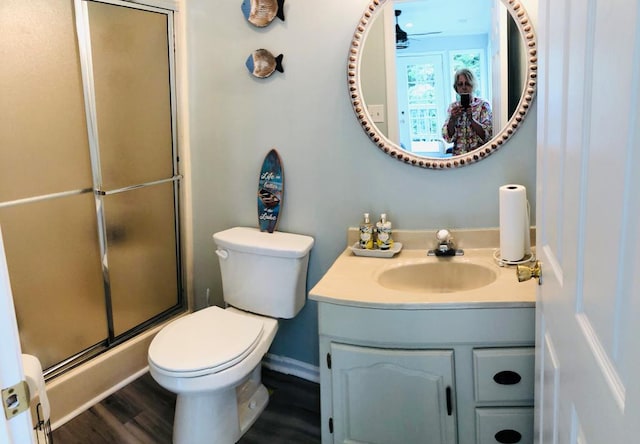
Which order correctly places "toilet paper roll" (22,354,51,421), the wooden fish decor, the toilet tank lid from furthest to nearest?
the wooden fish decor, the toilet tank lid, "toilet paper roll" (22,354,51,421)

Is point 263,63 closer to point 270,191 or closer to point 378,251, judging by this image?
point 270,191

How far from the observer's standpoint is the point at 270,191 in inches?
99.2

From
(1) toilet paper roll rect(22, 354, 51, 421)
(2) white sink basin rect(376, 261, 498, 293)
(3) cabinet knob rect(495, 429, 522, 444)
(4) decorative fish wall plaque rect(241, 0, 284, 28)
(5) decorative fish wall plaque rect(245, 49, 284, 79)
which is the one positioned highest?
(4) decorative fish wall plaque rect(241, 0, 284, 28)

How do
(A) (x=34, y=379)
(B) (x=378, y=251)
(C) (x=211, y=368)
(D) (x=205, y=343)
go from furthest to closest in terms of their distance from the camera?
(B) (x=378, y=251)
(D) (x=205, y=343)
(C) (x=211, y=368)
(A) (x=34, y=379)

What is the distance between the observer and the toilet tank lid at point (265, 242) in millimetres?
2338

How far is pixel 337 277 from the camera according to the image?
2.04 m

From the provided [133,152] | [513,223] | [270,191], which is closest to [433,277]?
[513,223]

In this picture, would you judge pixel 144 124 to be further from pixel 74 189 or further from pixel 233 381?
pixel 233 381

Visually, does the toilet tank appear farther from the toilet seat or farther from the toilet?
the toilet seat

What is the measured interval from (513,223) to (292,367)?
1.31m

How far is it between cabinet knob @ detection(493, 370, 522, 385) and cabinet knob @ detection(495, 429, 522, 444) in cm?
17

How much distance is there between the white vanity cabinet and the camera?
5.79 feet

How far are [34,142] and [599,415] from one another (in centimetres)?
209

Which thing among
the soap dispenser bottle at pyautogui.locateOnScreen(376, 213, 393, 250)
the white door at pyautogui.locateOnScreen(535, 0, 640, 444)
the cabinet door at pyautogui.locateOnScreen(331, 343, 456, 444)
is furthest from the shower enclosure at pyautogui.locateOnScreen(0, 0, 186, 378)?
the white door at pyautogui.locateOnScreen(535, 0, 640, 444)
